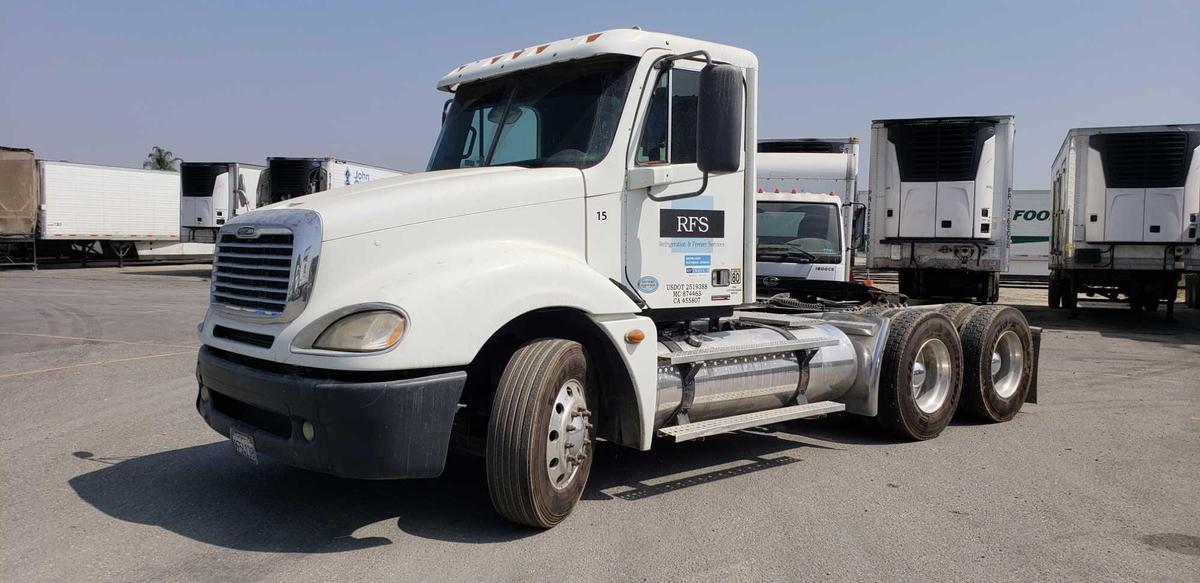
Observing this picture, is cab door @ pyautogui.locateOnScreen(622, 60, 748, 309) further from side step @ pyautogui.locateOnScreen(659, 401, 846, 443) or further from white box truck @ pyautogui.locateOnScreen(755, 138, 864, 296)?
white box truck @ pyautogui.locateOnScreen(755, 138, 864, 296)

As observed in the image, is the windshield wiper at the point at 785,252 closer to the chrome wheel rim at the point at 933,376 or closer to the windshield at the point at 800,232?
the windshield at the point at 800,232

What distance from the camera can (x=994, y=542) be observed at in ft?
15.9

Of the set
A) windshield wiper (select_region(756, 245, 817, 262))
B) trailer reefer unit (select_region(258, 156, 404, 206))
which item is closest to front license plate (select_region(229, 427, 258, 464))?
windshield wiper (select_region(756, 245, 817, 262))

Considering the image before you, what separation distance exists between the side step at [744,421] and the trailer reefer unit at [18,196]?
99.3 ft

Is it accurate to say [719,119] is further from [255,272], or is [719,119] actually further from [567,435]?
[255,272]

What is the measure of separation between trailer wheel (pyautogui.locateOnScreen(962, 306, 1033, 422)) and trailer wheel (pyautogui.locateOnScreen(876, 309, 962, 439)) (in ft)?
1.02

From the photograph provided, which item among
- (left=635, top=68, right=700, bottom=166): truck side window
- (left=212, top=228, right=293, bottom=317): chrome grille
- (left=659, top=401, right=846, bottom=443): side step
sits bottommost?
(left=659, top=401, right=846, bottom=443): side step

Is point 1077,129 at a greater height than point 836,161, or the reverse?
point 1077,129

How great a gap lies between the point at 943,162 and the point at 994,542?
39.4 feet

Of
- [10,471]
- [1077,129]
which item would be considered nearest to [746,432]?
[10,471]

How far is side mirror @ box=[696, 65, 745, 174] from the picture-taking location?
501cm

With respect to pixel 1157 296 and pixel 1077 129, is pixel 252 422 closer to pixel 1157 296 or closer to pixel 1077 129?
pixel 1077 129

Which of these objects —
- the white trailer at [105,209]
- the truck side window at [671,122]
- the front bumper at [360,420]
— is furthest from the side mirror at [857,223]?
the white trailer at [105,209]

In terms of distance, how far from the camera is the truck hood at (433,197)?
452cm
